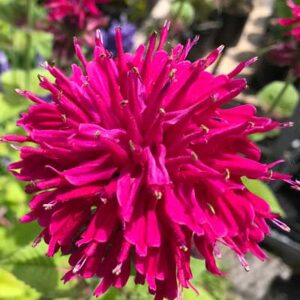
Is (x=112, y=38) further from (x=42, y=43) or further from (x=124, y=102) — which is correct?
(x=124, y=102)

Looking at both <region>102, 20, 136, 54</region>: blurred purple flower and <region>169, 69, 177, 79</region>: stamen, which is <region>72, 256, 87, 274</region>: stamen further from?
<region>102, 20, 136, 54</region>: blurred purple flower

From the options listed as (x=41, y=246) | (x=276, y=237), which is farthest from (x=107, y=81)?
(x=276, y=237)

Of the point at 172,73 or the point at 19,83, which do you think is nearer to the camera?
the point at 172,73

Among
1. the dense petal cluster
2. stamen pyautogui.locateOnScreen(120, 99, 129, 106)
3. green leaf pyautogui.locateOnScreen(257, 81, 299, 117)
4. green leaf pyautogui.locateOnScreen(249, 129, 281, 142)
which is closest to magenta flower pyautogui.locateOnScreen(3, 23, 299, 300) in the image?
stamen pyautogui.locateOnScreen(120, 99, 129, 106)

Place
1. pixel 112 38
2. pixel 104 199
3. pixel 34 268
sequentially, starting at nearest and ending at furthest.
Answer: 1. pixel 104 199
2. pixel 34 268
3. pixel 112 38

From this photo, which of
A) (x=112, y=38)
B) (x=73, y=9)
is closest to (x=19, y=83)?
(x=73, y=9)

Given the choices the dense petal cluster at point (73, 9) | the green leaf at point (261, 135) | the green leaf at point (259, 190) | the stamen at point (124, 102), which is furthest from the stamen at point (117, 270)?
the dense petal cluster at point (73, 9)
